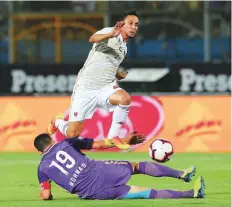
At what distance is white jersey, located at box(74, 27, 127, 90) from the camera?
45.1ft

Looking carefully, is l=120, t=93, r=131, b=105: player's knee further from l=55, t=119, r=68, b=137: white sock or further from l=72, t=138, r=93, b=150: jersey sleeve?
l=72, t=138, r=93, b=150: jersey sleeve

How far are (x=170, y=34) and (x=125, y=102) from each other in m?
11.7

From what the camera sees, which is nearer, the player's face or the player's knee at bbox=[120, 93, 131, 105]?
the player's face

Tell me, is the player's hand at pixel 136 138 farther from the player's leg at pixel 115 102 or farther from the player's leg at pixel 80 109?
the player's leg at pixel 80 109

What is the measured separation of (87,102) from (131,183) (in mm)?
1434

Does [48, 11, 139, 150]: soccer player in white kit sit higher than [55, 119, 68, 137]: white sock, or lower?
higher

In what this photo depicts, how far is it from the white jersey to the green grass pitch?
162cm

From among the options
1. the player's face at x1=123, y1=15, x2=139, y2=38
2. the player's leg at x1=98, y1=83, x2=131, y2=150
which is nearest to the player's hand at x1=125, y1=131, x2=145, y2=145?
the player's leg at x1=98, y1=83, x2=131, y2=150

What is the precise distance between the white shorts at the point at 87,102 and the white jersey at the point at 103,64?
0.28 ft

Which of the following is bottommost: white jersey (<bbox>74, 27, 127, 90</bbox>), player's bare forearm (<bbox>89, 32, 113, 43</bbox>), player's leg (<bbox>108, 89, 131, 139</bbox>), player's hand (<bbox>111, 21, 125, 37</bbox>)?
player's leg (<bbox>108, 89, 131, 139</bbox>)

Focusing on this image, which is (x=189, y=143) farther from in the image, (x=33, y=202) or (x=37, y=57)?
(x=33, y=202)

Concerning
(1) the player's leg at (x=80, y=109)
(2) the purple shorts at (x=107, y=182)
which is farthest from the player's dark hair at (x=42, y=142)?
(1) the player's leg at (x=80, y=109)

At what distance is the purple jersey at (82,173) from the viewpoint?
38.1ft

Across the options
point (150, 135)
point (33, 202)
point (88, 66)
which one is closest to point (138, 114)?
point (150, 135)
